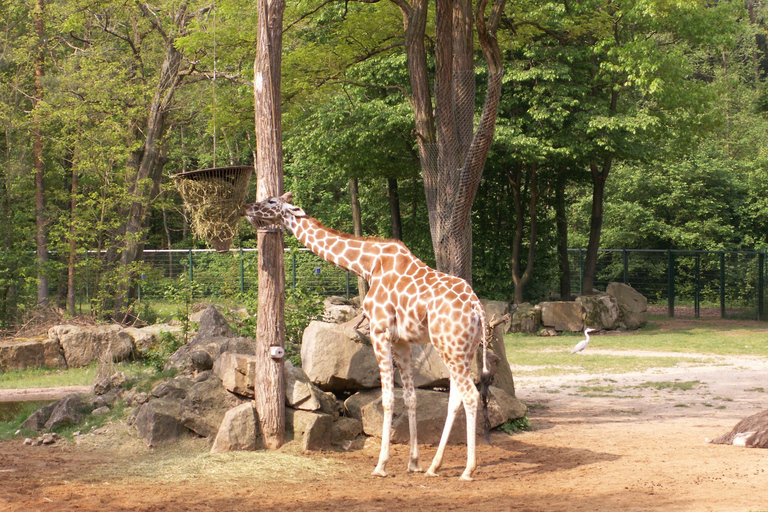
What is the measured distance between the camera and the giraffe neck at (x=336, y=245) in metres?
7.97

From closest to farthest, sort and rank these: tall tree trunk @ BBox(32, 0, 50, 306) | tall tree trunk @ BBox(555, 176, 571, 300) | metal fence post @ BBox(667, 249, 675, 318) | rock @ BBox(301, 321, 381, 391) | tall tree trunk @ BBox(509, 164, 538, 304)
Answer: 1. rock @ BBox(301, 321, 381, 391)
2. tall tree trunk @ BBox(32, 0, 50, 306)
3. tall tree trunk @ BBox(509, 164, 538, 304)
4. tall tree trunk @ BBox(555, 176, 571, 300)
5. metal fence post @ BBox(667, 249, 675, 318)

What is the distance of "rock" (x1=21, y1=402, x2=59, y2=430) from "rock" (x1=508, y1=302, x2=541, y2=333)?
1392 cm

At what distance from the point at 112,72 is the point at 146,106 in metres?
1.19

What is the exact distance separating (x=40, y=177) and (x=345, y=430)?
1412cm

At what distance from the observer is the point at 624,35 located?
21047 millimetres

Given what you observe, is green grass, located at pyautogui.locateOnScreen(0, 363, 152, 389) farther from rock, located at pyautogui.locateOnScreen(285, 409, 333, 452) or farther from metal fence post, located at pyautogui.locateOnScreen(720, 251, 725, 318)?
metal fence post, located at pyautogui.locateOnScreen(720, 251, 725, 318)

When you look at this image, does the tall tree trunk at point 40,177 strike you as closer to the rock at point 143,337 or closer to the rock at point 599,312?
the rock at point 143,337

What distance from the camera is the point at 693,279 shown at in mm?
26109

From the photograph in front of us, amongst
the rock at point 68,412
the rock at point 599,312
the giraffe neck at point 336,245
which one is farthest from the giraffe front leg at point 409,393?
the rock at point 599,312

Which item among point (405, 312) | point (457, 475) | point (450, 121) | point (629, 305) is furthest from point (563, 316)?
point (457, 475)

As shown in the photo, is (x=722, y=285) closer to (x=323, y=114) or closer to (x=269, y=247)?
(x=323, y=114)

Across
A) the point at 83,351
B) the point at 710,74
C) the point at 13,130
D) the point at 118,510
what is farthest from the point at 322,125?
the point at 710,74

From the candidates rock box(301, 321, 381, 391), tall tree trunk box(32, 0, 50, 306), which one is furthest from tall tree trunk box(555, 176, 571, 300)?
rock box(301, 321, 381, 391)

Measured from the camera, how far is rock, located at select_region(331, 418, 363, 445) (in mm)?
8172
